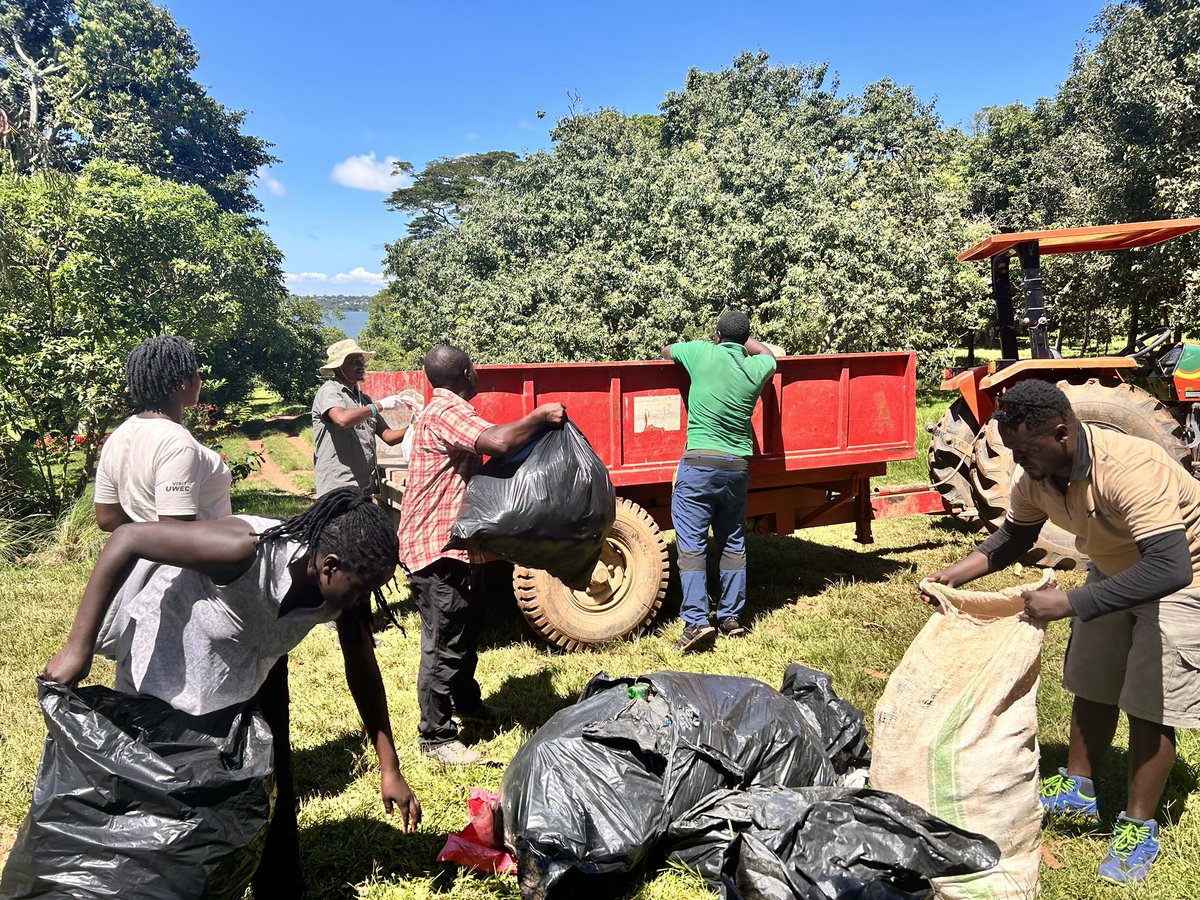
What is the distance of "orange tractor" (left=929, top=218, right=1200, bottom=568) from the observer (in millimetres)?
5496

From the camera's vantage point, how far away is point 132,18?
96.1 feet

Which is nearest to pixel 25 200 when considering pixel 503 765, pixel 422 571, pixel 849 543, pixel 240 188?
pixel 422 571

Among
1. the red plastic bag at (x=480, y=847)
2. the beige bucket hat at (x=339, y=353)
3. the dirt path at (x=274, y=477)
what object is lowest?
the red plastic bag at (x=480, y=847)

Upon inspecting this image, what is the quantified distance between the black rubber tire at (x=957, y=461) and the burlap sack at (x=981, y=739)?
398 cm

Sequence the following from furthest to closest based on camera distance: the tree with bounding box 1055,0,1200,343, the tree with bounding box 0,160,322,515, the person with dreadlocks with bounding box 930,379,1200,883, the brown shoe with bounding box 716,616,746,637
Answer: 1. the tree with bounding box 1055,0,1200,343
2. the tree with bounding box 0,160,322,515
3. the brown shoe with bounding box 716,616,746,637
4. the person with dreadlocks with bounding box 930,379,1200,883

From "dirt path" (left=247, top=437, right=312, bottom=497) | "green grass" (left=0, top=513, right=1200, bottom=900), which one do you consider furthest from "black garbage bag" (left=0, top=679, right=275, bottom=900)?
"dirt path" (left=247, top=437, right=312, bottom=497)

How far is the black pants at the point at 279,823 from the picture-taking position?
237cm

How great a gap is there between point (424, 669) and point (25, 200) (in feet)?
29.0

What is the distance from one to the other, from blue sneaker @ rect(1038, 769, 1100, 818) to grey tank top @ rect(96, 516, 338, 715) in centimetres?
268

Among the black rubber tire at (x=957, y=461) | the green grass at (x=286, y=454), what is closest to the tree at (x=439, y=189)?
the green grass at (x=286, y=454)

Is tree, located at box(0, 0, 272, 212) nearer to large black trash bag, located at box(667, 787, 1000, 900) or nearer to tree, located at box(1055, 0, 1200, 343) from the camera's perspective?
tree, located at box(1055, 0, 1200, 343)

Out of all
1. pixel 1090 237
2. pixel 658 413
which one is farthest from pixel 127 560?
pixel 1090 237

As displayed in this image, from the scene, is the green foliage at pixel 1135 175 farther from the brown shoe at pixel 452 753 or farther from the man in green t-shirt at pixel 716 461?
the brown shoe at pixel 452 753

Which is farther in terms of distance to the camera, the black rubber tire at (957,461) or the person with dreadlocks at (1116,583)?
the black rubber tire at (957,461)
